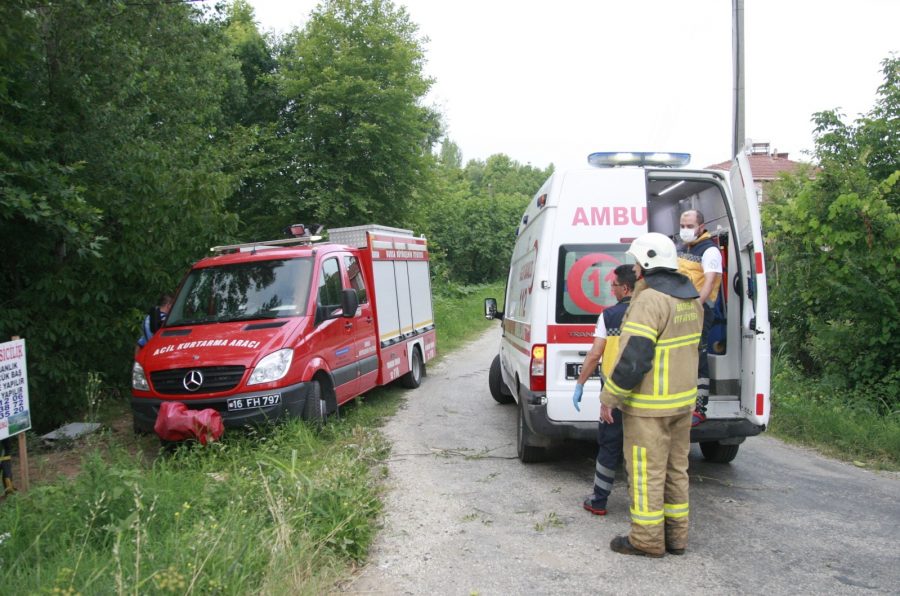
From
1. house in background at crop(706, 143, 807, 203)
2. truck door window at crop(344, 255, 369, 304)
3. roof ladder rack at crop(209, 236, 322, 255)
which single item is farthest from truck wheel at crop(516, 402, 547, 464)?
house in background at crop(706, 143, 807, 203)

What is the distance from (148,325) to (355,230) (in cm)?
294

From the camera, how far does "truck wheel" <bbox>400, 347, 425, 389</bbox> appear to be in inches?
421

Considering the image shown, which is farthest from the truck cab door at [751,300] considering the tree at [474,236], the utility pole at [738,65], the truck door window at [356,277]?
the tree at [474,236]

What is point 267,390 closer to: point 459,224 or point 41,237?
point 41,237

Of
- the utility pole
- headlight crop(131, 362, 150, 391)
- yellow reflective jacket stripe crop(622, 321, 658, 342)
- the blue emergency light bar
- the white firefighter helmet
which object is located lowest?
headlight crop(131, 362, 150, 391)

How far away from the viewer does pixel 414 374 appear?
10859 millimetres

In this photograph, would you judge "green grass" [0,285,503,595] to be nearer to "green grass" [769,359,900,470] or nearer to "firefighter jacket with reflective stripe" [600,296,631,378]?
"firefighter jacket with reflective stripe" [600,296,631,378]

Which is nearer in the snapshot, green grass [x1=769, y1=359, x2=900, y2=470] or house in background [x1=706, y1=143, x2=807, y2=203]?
green grass [x1=769, y1=359, x2=900, y2=470]

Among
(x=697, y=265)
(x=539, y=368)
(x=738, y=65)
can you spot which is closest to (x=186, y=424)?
(x=539, y=368)

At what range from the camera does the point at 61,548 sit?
381 cm

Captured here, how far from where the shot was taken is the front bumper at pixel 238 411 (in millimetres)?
6270

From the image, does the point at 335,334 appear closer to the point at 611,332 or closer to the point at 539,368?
the point at 539,368

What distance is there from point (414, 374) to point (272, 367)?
461 centimetres

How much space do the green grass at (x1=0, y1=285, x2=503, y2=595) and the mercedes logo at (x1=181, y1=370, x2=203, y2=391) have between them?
0.67 metres
